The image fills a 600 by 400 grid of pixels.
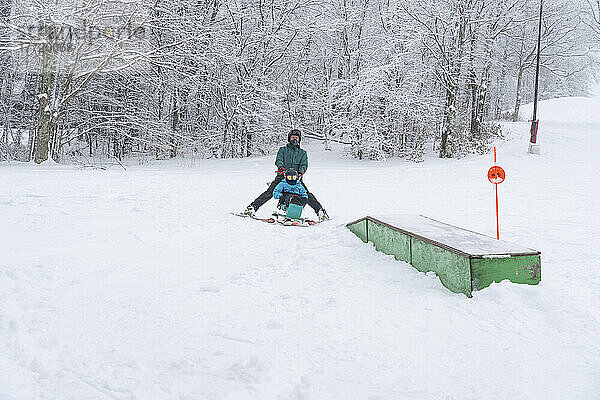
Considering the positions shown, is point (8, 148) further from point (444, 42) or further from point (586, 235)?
point (586, 235)

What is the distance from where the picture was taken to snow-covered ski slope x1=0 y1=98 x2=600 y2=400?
100 inches

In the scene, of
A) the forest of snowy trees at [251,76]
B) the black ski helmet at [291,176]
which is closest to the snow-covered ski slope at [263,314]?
the black ski helmet at [291,176]

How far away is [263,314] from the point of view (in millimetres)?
3451

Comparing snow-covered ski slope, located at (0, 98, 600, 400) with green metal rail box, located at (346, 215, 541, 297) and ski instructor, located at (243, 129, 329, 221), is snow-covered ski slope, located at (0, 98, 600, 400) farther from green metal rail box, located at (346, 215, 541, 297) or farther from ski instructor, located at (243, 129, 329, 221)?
ski instructor, located at (243, 129, 329, 221)

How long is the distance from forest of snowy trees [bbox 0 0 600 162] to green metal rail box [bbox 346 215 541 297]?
43.3 feet

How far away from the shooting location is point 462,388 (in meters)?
2.53

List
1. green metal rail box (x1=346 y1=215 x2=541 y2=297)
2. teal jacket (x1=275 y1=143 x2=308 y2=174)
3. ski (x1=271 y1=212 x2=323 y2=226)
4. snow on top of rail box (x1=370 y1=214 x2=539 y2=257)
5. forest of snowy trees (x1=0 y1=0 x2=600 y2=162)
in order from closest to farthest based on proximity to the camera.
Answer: green metal rail box (x1=346 y1=215 x2=541 y2=297)
snow on top of rail box (x1=370 y1=214 x2=539 y2=257)
ski (x1=271 y1=212 x2=323 y2=226)
teal jacket (x1=275 y1=143 x2=308 y2=174)
forest of snowy trees (x1=0 y1=0 x2=600 y2=162)

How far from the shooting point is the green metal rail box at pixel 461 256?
369 centimetres

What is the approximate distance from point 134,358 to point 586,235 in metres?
5.86

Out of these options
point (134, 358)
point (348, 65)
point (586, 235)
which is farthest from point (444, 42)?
point (134, 358)

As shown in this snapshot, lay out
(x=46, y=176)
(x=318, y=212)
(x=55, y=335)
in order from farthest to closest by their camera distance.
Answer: (x=46, y=176) < (x=318, y=212) < (x=55, y=335)

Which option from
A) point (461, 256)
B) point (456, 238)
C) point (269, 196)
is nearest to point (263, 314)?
point (461, 256)

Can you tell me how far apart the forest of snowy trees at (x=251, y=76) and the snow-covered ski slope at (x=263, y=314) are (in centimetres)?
1025

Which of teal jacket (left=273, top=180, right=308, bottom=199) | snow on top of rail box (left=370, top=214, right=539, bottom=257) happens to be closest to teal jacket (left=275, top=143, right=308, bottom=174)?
teal jacket (left=273, top=180, right=308, bottom=199)
